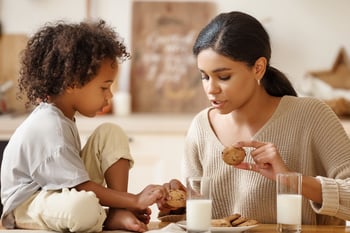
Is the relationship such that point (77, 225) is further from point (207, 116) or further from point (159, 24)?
point (159, 24)

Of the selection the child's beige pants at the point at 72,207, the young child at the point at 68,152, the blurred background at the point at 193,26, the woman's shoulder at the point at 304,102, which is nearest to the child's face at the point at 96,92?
the young child at the point at 68,152

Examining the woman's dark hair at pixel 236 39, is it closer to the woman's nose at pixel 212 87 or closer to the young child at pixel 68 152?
the woman's nose at pixel 212 87

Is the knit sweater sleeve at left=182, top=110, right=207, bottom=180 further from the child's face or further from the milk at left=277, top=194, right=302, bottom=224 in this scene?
the milk at left=277, top=194, right=302, bottom=224

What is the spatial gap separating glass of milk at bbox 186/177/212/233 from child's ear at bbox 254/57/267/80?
0.48m

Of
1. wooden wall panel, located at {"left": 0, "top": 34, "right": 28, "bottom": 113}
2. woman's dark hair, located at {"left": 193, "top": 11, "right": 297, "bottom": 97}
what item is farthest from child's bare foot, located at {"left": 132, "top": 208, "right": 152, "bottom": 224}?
wooden wall panel, located at {"left": 0, "top": 34, "right": 28, "bottom": 113}

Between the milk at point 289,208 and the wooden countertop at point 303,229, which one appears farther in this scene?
the wooden countertop at point 303,229

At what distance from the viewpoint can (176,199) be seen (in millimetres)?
1923

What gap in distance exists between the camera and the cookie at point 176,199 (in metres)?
1.92

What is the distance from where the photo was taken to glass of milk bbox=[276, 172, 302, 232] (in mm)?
1748

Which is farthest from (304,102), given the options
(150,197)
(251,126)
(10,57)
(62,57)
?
(10,57)

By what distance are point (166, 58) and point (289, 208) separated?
246 centimetres

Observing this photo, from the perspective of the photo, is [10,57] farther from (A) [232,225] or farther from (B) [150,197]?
(A) [232,225]

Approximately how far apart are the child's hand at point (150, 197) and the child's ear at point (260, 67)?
44 cm

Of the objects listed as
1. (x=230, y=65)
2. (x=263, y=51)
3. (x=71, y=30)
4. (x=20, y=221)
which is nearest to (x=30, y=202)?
(x=20, y=221)
